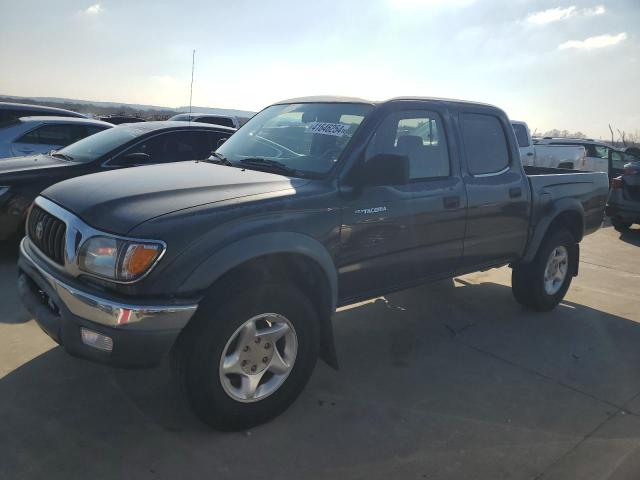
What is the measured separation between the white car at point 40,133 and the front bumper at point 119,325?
574cm

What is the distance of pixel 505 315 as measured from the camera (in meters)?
5.10

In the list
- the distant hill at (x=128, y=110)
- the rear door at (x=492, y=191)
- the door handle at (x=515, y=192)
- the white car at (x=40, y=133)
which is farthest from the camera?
the distant hill at (x=128, y=110)

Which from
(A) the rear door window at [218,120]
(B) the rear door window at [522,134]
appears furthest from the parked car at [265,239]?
(A) the rear door window at [218,120]

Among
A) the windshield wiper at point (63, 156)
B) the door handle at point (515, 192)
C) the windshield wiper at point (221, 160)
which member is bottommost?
the windshield wiper at point (63, 156)

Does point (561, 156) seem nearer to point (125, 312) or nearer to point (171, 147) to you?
point (171, 147)

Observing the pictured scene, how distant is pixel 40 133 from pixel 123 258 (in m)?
6.31

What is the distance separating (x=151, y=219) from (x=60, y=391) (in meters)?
1.43

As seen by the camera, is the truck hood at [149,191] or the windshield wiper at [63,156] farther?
the windshield wiper at [63,156]

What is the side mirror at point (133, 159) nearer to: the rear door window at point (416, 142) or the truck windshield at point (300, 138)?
the truck windshield at point (300, 138)

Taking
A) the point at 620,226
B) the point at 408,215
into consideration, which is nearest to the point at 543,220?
the point at 408,215

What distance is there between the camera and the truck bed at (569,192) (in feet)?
15.5

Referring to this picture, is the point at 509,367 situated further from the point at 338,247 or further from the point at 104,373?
the point at 104,373

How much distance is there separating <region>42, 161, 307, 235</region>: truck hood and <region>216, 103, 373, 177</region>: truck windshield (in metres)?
0.22

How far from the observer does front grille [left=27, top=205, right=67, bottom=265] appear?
111 inches
